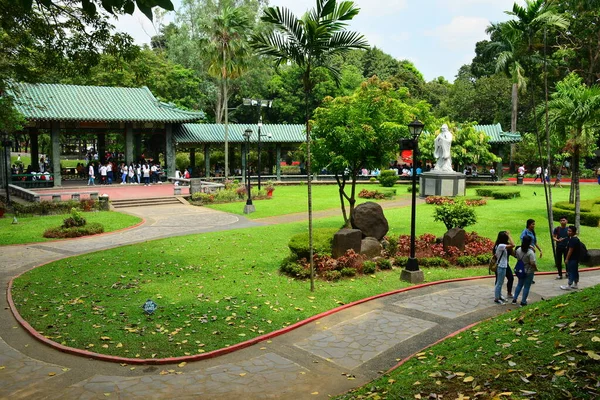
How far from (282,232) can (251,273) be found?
20.2 ft

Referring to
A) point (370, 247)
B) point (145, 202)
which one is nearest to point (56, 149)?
point (145, 202)

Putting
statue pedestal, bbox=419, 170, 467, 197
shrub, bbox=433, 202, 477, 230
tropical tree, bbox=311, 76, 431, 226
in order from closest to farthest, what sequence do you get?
shrub, bbox=433, 202, 477, 230 < tropical tree, bbox=311, 76, 431, 226 < statue pedestal, bbox=419, 170, 467, 197

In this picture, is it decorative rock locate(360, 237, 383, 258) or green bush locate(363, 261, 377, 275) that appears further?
decorative rock locate(360, 237, 383, 258)

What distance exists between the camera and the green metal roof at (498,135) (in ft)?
134

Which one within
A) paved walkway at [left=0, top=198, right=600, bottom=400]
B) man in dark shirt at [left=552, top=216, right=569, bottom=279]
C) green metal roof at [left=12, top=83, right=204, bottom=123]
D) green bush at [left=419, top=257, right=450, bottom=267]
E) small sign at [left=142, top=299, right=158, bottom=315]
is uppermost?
green metal roof at [left=12, top=83, right=204, bottom=123]

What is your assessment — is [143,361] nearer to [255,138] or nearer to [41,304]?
[41,304]

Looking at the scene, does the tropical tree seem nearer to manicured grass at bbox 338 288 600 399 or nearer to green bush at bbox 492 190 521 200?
manicured grass at bbox 338 288 600 399

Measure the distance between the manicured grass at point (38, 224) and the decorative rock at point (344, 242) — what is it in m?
11.2

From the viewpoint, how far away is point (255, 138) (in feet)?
137

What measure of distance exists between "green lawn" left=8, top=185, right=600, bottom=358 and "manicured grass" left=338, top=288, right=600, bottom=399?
3.15 m

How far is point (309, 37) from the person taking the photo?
1060 cm

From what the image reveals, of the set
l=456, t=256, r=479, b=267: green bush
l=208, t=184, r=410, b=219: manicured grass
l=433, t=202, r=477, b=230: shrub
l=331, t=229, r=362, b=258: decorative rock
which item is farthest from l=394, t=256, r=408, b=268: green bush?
l=208, t=184, r=410, b=219: manicured grass

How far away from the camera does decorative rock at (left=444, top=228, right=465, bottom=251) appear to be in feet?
47.1

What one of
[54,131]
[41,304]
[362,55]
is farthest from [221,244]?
Result: [362,55]
